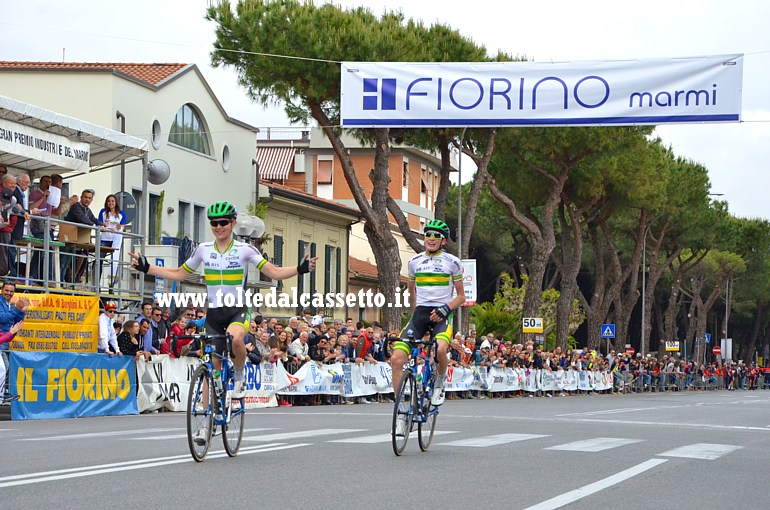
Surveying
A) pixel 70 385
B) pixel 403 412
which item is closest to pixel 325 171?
pixel 70 385

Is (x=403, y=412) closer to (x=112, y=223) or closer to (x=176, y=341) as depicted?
(x=176, y=341)

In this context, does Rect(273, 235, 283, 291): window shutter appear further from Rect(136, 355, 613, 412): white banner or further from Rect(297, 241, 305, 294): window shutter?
Rect(136, 355, 613, 412): white banner

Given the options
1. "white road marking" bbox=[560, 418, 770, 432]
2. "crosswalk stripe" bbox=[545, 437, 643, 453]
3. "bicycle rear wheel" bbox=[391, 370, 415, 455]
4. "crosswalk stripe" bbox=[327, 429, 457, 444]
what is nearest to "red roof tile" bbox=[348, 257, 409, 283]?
"white road marking" bbox=[560, 418, 770, 432]

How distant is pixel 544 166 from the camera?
167 feet

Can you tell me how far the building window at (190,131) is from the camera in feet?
145

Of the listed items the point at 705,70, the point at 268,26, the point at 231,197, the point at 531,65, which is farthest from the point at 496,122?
the point at 231,197

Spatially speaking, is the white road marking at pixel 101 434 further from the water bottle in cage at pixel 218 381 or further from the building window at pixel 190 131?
the building window at pixel 190 131

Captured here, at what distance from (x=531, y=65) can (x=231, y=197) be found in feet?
90.0

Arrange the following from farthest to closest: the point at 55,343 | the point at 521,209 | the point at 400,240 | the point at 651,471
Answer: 1. the point at 400,240
2. the point at 521,209
3. the point at 55,343
4. the point at 651,471

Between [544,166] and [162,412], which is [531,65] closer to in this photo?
[162,412]

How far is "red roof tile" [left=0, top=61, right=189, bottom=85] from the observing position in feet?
129

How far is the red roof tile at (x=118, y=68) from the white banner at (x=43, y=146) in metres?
16.4

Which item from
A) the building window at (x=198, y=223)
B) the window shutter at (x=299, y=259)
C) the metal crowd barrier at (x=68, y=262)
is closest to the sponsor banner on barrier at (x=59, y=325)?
the metal crowd barrier at (x=68, y=262)

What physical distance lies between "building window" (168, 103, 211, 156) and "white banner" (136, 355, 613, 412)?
1357 centimetres
